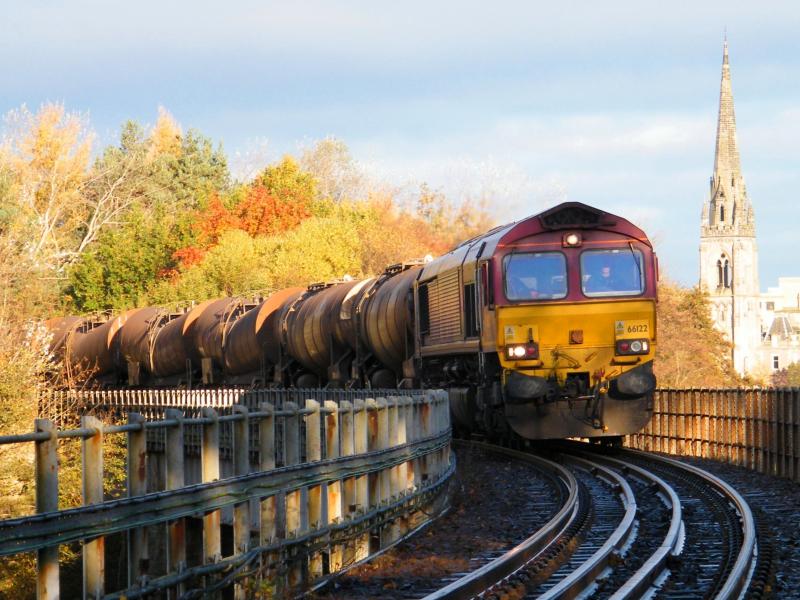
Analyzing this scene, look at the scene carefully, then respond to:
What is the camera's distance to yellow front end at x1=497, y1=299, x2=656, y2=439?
68.1 ft

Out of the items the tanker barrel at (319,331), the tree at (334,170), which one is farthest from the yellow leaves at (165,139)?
the tanker barrel at (319,331)

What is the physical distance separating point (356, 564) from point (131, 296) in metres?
63.4

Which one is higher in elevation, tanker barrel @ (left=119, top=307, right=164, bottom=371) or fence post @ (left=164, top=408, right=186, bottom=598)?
tanker barrel @ (left=119, top=307, right=164, bottom=371)

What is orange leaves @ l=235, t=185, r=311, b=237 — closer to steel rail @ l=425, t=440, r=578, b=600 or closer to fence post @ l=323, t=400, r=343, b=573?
steel rail @ l=425, t=440, r=578, b=600

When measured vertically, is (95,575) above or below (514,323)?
below

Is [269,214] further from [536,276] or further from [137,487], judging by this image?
[137,487]

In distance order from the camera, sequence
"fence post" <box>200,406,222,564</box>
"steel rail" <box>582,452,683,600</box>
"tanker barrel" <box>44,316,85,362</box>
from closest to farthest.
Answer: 1. "fence post" <box>200,406,222,564</box>
2. "steel rail" <box>582,452,683,600</box>
3. "tanker barrel" <box>44,316,85,362</box>

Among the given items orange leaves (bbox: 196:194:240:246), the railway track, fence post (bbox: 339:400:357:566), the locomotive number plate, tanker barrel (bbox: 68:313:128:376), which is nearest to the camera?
the railway track

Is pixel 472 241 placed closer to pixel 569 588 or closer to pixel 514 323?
pixel 514 323

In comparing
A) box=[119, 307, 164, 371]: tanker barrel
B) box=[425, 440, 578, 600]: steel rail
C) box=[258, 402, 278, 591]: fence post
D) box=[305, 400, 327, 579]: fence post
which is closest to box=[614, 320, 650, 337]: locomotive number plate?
box=[425, 440, 578, 600]: steel rail

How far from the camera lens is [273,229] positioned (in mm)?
76000

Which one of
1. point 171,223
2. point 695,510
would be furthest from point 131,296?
point 695,510

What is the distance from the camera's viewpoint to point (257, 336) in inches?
1284

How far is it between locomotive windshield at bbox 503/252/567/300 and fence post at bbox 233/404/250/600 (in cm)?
1132
